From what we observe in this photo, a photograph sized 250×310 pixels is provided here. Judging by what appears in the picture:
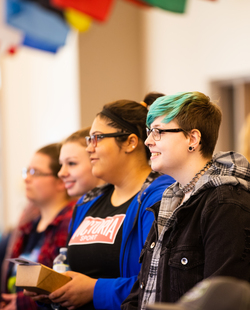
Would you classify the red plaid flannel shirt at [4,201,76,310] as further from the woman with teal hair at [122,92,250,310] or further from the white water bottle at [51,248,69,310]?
the woman with teal hair at [122,92,250,310]

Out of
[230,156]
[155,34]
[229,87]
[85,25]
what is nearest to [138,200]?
[230,156]

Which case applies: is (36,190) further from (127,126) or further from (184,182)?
(184,182)

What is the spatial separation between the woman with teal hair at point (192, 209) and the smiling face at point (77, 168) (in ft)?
3.10

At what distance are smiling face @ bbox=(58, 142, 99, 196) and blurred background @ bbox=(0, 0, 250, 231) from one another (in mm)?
1910

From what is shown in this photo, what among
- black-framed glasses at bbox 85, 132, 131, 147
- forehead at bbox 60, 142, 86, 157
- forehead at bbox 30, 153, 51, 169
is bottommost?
forehead at bbox 30, 153, 51, 169

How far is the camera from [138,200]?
182 cm

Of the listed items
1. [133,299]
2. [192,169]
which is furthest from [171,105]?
[133,299]

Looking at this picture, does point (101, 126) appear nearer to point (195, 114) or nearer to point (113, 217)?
point (113, 217)

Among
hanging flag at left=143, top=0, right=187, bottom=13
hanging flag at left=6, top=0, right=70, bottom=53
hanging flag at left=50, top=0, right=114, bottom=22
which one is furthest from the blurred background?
hanging flag at left=50, top=0, right=114, bottom=22

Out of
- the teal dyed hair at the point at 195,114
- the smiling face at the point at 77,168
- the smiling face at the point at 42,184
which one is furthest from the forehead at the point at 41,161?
the teal dyed hair at the point at 195,114

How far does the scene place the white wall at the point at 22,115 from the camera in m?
5.93

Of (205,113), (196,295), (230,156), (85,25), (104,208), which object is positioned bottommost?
(104,208)

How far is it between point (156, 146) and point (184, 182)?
0.16 metres

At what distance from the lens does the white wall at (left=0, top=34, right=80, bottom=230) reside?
19.5 ft
